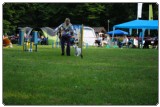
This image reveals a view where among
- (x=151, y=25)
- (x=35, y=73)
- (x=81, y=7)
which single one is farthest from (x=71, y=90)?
(x=81, y=7)

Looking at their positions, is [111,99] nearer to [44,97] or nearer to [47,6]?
[44,97]

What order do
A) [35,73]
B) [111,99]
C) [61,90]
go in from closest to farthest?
[111,99]
[61,90]
[35,73]

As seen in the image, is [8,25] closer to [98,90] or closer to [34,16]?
[34,16]

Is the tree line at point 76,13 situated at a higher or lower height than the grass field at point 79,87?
higher

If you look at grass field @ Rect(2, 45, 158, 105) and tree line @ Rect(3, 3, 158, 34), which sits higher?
tree line @ Rect(3, 3, 158, 34)

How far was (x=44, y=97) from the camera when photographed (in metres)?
6.67

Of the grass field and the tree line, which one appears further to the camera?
the tree line

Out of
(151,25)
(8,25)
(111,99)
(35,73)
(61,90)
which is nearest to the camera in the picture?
(111,99)

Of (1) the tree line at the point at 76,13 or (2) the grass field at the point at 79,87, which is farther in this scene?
(1) the tree line at the point at 76,13

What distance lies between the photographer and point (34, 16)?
58.7 metres

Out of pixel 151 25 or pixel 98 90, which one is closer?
pixel 98 90

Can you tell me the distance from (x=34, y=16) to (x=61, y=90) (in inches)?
2045

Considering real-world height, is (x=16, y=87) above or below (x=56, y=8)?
below

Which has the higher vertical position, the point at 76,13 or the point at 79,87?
the point at 76,13
